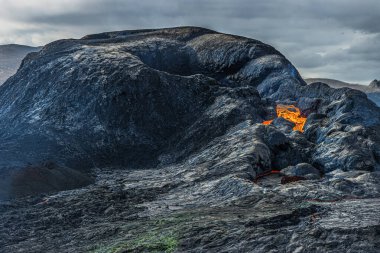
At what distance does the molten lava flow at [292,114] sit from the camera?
52.9 m

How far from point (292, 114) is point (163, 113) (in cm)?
1458

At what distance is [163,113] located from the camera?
54.6m

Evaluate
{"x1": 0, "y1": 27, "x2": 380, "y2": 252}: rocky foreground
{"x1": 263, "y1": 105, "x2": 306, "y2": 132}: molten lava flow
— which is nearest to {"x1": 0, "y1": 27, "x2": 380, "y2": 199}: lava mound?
{"x1": 0, "y1": 27, "x2": 380, "y2": 252}: rocky foreground

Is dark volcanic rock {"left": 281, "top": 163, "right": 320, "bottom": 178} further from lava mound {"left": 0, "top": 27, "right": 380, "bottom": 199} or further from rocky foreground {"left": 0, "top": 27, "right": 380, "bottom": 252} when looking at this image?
lava mound {"left": 0, "top": 27, "right": 380, "bottom": 199}

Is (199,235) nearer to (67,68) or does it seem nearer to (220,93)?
(220,93)

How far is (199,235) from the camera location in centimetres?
2080

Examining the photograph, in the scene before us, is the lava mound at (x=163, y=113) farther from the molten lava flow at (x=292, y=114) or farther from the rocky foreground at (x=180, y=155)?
the molten lava flow at (x=292, y=114)

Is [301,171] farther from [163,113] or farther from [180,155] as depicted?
[163,113]

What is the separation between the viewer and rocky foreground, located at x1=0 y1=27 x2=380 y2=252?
2141 centimetres

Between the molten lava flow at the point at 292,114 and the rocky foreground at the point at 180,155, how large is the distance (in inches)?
39.1

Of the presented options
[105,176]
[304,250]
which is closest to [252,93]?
[105,176]

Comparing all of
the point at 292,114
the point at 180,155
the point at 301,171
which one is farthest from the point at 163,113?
the point at 301,171

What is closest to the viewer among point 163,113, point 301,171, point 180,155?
point 301,171

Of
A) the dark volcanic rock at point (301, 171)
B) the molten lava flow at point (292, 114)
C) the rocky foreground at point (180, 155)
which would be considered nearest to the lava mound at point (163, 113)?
the rocky foreground at point (180, 155)
